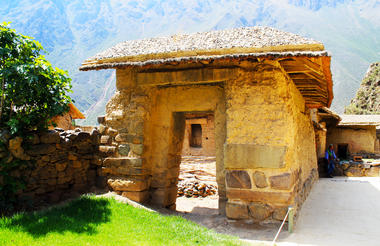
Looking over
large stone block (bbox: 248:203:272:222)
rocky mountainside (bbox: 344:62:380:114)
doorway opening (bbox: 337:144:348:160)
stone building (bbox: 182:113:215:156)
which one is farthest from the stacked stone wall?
rocky mountainside (bbox: 344:62:380:114)

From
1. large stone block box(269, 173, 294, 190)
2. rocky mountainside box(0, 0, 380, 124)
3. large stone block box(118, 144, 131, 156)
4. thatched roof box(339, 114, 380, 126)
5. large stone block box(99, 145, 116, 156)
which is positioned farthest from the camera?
rocky mountainside box(0, 0, 380, 124)

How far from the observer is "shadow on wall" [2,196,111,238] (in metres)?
3.71

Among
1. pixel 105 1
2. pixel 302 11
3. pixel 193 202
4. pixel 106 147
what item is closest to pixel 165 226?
pixel 106 147

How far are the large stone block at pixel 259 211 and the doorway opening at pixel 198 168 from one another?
3.53m

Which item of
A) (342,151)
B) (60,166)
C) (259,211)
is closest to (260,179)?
(259,211)

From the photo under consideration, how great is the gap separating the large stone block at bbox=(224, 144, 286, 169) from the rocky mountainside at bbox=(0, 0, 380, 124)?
53.5 m

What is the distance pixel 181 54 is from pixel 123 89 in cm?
153

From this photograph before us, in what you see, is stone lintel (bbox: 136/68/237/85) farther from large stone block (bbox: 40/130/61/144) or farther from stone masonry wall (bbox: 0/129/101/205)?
large stone block (bbox: 40/130/61/144)

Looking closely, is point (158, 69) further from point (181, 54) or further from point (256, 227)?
point (256, 227)

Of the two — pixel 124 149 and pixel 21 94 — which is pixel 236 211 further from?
pixel 21 94

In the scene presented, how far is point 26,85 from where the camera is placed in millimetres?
4742

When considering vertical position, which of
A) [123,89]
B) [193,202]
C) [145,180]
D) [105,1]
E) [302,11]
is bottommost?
[193,202]

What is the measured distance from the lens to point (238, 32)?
5.56 m

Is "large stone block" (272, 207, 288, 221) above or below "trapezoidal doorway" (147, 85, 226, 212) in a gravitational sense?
below
